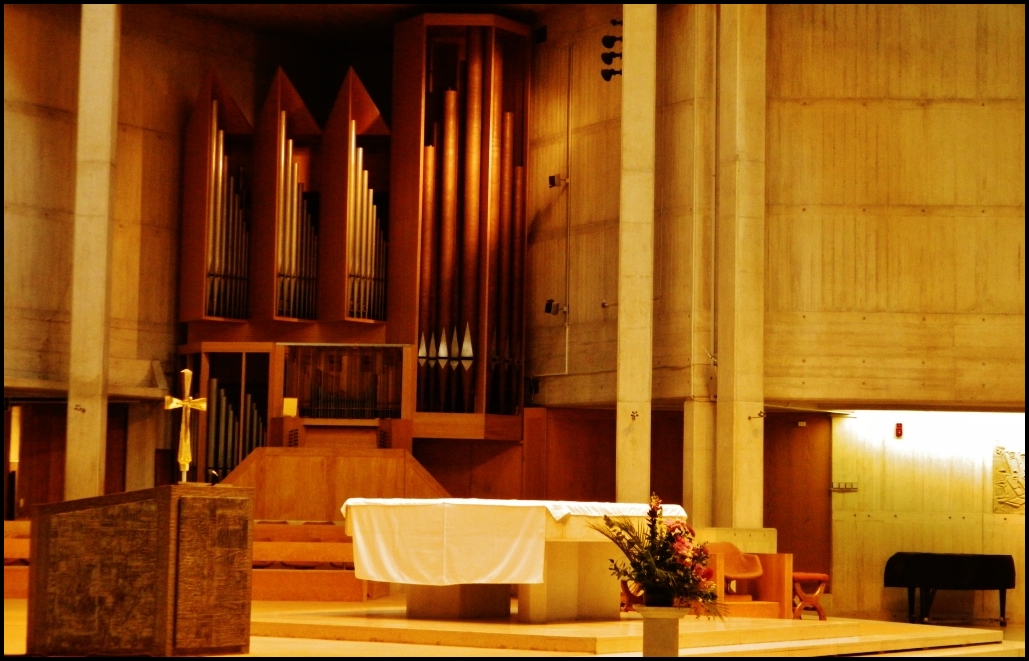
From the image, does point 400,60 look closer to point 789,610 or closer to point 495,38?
point 495,38

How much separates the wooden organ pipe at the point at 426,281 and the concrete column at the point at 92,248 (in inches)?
125

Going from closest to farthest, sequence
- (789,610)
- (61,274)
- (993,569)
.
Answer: (789,610) → (993,569) → (61,274)

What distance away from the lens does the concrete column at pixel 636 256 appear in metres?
13.2

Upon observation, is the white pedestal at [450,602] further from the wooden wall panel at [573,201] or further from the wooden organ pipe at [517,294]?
the wooden organ pipe at [517,294]

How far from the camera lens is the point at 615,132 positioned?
14930mm

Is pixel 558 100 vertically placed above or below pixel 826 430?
above

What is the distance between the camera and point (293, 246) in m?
15.2

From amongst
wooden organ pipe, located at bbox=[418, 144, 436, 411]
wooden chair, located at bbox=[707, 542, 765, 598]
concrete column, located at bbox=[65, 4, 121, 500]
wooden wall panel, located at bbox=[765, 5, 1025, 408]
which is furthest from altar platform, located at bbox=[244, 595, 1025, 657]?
wooden organ pipe, located at bbox=[418, 144, 436, 411]

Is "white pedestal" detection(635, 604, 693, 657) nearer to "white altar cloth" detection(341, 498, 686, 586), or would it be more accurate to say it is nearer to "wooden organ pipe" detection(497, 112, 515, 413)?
"white altar cloth" detection(341, 498, 686, 586)

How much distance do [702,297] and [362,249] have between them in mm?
3735

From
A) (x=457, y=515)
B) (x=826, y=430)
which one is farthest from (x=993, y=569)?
(x=457, y=515)

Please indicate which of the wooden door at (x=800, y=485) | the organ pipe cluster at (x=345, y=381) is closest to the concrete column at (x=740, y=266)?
the wooden door at (x=800, y=485)

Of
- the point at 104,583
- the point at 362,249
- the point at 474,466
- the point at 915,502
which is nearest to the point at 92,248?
the point at 362,249

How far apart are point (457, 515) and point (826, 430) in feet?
24.7
